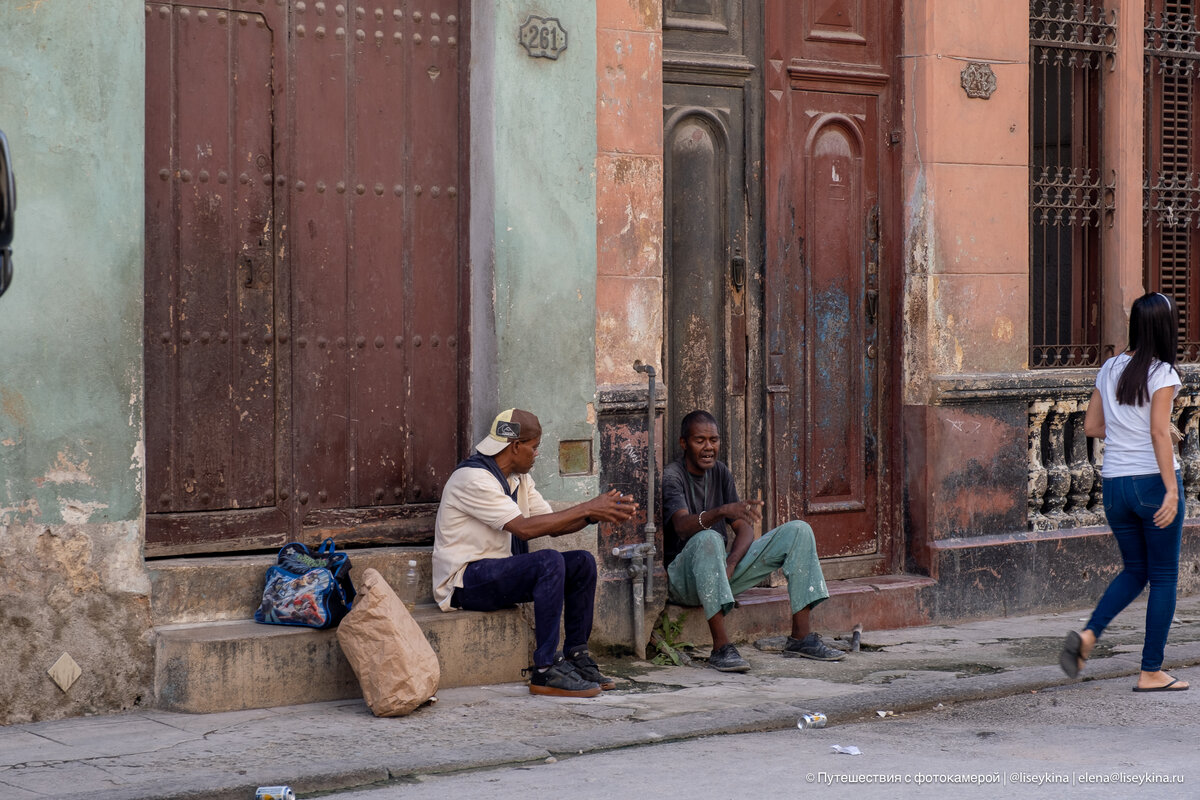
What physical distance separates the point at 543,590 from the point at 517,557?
21 centimetres

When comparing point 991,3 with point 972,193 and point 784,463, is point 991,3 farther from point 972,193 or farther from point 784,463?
point 784,463

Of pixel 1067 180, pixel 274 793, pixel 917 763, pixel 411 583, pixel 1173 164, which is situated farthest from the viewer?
pixel 1173 164

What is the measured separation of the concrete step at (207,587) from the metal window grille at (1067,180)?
4590mm

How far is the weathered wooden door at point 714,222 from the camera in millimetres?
8297

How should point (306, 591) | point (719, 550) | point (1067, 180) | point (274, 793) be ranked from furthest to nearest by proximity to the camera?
point (1067, 180), point (719, 550), point (306, 591), point (274, 793)

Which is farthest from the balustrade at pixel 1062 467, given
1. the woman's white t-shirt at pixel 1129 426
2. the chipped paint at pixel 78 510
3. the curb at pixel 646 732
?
the chipped paint at pixel 78 510

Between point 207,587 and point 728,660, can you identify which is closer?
point 207,587

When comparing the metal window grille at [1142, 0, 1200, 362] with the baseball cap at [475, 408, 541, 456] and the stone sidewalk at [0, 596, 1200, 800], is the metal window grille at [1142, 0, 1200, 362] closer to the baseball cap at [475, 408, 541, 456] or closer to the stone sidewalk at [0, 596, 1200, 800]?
the stone sidewalk at [0, 596, 1200, 800]

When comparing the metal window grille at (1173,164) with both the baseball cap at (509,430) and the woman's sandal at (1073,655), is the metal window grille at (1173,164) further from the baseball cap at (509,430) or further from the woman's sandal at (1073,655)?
the baseball cap at (509,430)

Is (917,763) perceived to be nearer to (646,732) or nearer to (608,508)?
(646,732)

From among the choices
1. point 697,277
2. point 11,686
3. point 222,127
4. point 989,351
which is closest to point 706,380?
point 697,277

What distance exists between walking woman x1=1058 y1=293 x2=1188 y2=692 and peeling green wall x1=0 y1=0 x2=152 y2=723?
395 cm

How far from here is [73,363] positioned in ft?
21.0

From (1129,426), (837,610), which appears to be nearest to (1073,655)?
(1129,426)
